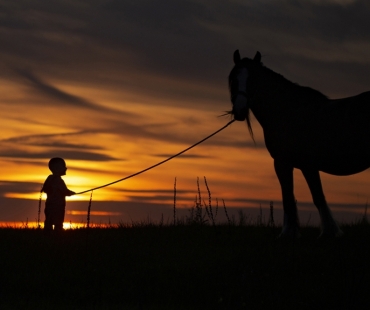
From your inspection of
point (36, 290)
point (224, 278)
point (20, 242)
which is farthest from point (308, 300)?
point (20, 242)

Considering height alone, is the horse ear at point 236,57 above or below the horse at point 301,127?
above

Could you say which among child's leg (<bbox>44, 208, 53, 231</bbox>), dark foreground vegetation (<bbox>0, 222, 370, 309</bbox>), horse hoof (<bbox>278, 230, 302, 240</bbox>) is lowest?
dark foreground vegetation (<bbox>0, 222, 370, 309</bbox>)

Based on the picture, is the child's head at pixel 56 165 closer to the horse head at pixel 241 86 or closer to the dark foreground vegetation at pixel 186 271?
the dark foreground vegetation at pixel 186 271

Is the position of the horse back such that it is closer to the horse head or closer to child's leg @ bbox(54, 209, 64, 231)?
the horse head

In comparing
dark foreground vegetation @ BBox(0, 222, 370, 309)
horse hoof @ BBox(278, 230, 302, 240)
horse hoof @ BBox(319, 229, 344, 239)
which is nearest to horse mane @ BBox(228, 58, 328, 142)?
horse hoof @ BBox(278, 230, 302, 240)

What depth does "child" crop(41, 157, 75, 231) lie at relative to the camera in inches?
460

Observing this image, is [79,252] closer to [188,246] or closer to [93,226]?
[188,246]

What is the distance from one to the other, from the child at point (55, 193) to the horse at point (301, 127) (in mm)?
3660

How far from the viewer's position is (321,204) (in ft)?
34.3

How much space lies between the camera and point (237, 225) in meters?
12.1

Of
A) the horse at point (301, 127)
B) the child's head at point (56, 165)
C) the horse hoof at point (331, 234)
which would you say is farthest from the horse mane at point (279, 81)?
the child's head at point (56, 165)

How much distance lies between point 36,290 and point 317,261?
3878mm

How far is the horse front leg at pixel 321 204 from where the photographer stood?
406 inches

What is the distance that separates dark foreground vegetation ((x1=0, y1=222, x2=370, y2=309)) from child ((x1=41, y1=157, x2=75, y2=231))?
76cm
